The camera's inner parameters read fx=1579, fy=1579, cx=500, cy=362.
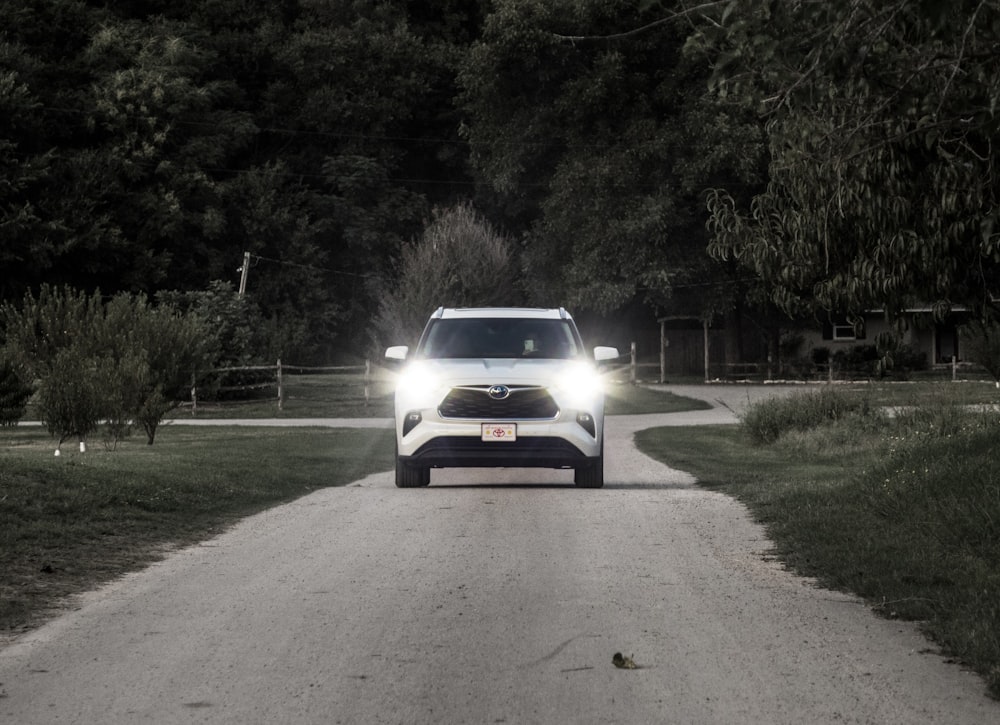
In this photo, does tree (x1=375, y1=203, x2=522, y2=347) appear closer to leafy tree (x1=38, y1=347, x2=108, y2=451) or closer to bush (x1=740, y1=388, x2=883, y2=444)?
bush (x1=740, y1=388, x2=883, y2=444)

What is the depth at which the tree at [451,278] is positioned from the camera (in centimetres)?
5750

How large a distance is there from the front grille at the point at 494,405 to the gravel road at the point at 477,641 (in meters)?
3.75

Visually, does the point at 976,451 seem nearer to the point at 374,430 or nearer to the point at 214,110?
the point at 374,430

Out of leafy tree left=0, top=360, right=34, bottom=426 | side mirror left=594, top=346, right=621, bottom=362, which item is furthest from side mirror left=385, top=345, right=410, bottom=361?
leafy tree left=0, top=360, right=34, bottom=426

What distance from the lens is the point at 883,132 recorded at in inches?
480

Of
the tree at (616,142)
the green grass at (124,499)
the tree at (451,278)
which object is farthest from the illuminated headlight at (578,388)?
the tree at (616,142)

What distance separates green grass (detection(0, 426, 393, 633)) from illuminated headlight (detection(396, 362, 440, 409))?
1831 mm

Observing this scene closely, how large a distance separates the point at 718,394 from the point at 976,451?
3833 centimetres

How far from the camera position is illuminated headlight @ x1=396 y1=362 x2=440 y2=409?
58.9ft

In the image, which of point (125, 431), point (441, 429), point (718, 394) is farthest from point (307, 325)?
point (441, 429)

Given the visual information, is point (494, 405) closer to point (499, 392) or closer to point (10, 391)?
point (499, 392)

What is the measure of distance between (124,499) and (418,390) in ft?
11.8

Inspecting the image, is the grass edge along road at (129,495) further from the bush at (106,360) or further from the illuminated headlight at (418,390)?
the illuminated headlight at (418,390)

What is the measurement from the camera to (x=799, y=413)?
29.1m
